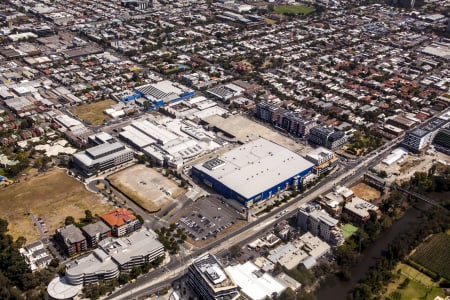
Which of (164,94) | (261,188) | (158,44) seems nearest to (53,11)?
(158,44)

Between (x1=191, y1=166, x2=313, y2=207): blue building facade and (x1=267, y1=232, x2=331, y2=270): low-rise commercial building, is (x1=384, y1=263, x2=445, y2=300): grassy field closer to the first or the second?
(x1=267, y1=232, x2=331, y2=270): low-rise commercial building

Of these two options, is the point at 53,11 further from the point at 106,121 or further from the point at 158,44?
the point at 106,121

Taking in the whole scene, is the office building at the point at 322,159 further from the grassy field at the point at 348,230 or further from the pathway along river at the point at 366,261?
the pathway along river at the point at 366,261

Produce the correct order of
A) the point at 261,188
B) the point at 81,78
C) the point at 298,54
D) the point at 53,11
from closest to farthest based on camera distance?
the point at 261,188 < the point at 81,78 < the point at 298,54 < the point at 53,11

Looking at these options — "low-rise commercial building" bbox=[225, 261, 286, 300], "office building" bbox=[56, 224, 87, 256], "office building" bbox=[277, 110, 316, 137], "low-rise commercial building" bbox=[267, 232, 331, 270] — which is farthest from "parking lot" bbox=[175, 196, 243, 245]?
"office building" bbox=[277, 110, 316, 137]

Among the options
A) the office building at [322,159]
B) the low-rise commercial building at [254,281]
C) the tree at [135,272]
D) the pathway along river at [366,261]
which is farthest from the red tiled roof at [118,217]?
the office building at [322,159]

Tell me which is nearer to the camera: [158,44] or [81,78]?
[81,78]

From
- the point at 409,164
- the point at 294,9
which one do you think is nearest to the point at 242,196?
the point at 409,164
